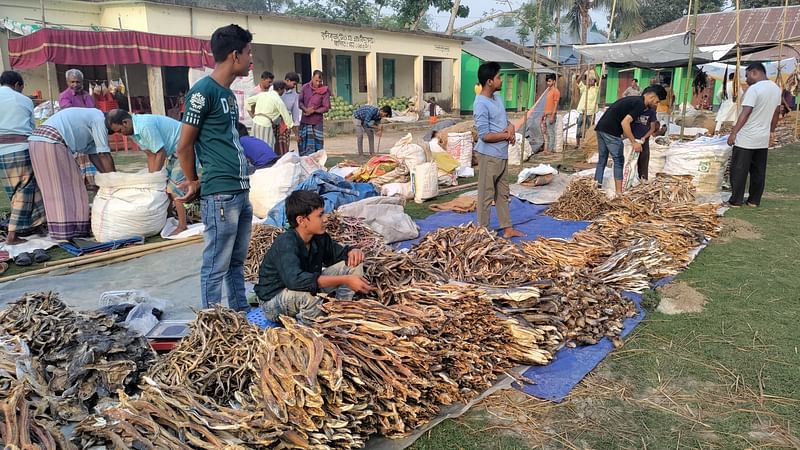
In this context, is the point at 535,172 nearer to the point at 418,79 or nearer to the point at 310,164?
the point at 310,164

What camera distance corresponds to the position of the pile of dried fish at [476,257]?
4324 millimetres

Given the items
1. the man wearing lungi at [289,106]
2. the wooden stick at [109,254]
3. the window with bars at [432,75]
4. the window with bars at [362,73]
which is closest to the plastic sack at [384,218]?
the wooden stick at [109,254]

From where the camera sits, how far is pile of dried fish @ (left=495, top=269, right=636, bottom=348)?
12.1ft

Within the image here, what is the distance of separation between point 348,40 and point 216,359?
704 inches

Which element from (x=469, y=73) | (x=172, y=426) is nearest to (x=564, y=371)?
(x=172, y=426)

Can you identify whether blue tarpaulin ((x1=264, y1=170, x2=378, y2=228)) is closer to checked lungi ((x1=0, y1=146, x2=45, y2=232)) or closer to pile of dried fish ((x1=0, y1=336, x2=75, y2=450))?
checked lungi ((x1=0, y1=146, x2=45, y2=232))

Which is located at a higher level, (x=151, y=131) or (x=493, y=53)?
(x=493, y=53)

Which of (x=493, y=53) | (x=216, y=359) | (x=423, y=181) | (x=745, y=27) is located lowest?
(x=216, y=359)

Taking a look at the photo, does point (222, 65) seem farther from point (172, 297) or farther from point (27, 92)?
point (27, 92)

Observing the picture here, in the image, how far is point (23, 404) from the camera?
8.15ft

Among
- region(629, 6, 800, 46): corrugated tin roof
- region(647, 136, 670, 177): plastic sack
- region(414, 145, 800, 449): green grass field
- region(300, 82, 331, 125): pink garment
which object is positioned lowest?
region(414, 145, 800, 449): green grass field

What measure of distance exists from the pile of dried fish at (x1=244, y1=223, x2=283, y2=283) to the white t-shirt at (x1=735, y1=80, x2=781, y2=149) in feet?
20.9

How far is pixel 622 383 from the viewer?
338cm

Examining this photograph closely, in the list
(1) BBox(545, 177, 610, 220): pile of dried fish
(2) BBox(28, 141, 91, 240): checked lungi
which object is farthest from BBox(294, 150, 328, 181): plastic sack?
(1) BBox(545, 177, 610, 220): pile of dried fish
